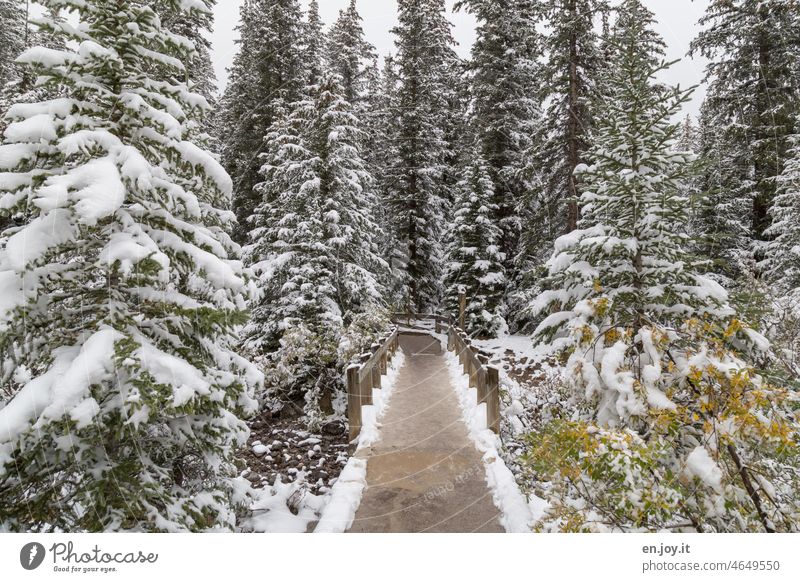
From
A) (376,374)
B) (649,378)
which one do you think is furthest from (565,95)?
(649,378)

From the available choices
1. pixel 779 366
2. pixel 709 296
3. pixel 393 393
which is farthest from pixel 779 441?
pixel 393 393

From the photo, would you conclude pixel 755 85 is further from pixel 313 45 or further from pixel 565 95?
pixel 313 45

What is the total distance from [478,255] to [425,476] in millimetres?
13794

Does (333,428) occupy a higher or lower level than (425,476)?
lower

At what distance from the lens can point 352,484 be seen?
18.2ft

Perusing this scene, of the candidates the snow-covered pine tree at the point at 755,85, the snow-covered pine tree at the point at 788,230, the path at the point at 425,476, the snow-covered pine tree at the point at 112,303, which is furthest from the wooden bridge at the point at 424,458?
the snow-covered pine tree at the point at 755,85

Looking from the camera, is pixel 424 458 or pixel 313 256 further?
pixel 313 256

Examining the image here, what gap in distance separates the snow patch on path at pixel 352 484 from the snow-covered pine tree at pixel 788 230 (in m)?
12.6

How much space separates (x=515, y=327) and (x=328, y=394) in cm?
1156

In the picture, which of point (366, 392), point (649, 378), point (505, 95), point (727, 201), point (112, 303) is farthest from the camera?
point (505, 95)

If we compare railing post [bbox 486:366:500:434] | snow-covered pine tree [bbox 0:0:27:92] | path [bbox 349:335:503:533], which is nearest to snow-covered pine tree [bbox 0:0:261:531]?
path [bbox 349:335:503:533]

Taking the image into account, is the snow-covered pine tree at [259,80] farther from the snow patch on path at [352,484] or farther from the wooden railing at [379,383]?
the snow patch on path at [352,484]

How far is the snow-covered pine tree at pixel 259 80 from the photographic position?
1905 centimetres

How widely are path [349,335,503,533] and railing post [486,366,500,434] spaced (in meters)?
0.54
